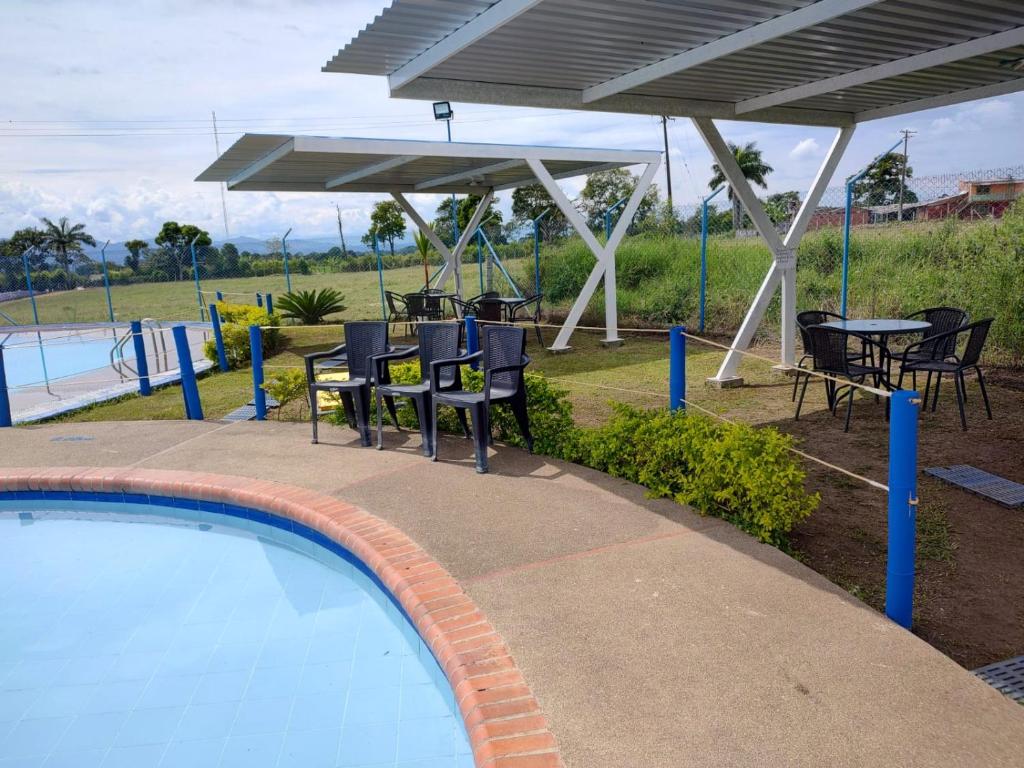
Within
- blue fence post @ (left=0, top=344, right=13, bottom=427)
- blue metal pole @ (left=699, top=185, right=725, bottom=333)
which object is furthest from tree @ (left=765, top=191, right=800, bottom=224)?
blue fence post @ (left=0, top=344, right=13, bottom=427)

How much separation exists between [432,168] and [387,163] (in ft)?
4.63

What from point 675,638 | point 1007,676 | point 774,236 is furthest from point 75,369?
point 1007,676

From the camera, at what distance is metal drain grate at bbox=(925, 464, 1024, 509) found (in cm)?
440

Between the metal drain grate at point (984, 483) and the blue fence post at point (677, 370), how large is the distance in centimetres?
170

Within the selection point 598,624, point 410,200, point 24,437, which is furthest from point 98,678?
point 410,200

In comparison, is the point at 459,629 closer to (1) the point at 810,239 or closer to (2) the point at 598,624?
(2) the point at 598,624

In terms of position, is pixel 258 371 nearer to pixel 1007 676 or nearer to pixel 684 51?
pixel 684 51

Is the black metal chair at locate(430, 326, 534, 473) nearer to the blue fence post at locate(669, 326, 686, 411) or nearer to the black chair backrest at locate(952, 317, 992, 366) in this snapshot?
the blue fence post at locate(669, 326, 686, 411)

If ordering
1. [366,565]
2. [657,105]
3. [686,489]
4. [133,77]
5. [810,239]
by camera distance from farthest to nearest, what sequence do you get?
[133,77] < [810,239] < [657,105] < [686,489] < [366,565]

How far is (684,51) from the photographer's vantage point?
16.8 ft

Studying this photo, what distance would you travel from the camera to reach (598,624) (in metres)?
3.07

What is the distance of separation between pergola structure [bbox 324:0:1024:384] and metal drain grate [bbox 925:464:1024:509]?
9.13ft

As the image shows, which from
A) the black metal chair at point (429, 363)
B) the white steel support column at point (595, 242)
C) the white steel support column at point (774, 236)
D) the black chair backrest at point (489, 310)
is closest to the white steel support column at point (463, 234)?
the black chair backrest at point (489, 310)

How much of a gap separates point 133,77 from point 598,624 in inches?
708
